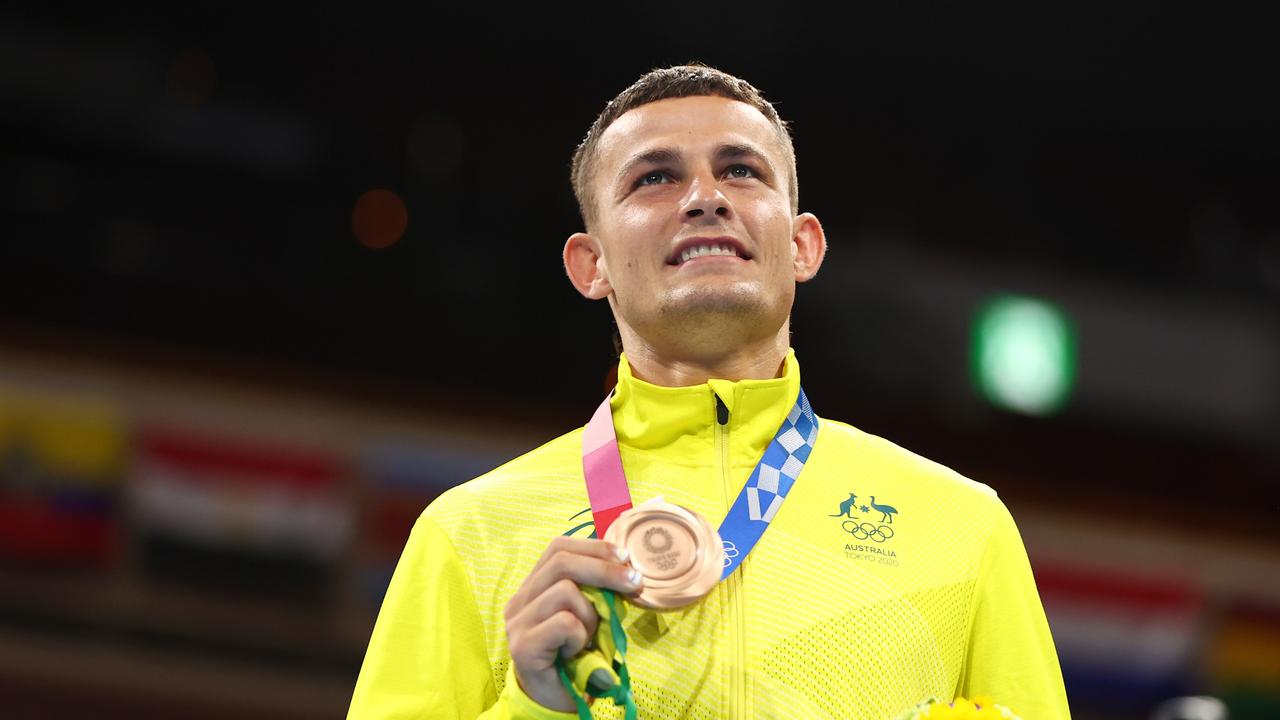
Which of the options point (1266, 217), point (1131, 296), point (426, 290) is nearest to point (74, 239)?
point (426, 290)

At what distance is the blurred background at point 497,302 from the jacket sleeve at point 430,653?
127 inches

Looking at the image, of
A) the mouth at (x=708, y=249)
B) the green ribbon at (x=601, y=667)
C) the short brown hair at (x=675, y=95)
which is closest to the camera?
the green ribbon at (x=601, y=667)

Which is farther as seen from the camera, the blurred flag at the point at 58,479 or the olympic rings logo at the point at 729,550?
the blurred flag at the point at 58,479

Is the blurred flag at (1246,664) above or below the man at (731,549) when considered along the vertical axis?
above

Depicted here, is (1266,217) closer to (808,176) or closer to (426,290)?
(808,176)

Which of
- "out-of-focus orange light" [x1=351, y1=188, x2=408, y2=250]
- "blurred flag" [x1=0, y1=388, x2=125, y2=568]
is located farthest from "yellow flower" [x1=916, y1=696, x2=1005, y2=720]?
"out-of-focus orange light" [x1=351, y1=188, x2=408, y2=250]

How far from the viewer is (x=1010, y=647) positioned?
6.11ft

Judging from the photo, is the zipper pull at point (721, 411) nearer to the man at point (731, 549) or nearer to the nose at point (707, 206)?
the man at point (731, 549)

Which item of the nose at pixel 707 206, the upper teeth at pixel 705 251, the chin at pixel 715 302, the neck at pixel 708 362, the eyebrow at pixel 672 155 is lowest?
the neck at pixel 708 362

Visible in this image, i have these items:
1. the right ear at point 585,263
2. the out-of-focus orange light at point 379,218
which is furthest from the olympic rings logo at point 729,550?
the out-of-focus orange light at point 379,218

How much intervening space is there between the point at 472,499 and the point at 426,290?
399 cm

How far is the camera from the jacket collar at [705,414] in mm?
1945

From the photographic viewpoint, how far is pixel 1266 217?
6453mm

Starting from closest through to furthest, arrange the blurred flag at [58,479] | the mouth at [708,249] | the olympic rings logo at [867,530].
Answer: the olympic rings logo at [867,530]
the mouth at [708,249]
the blurred flag at [58,479]
